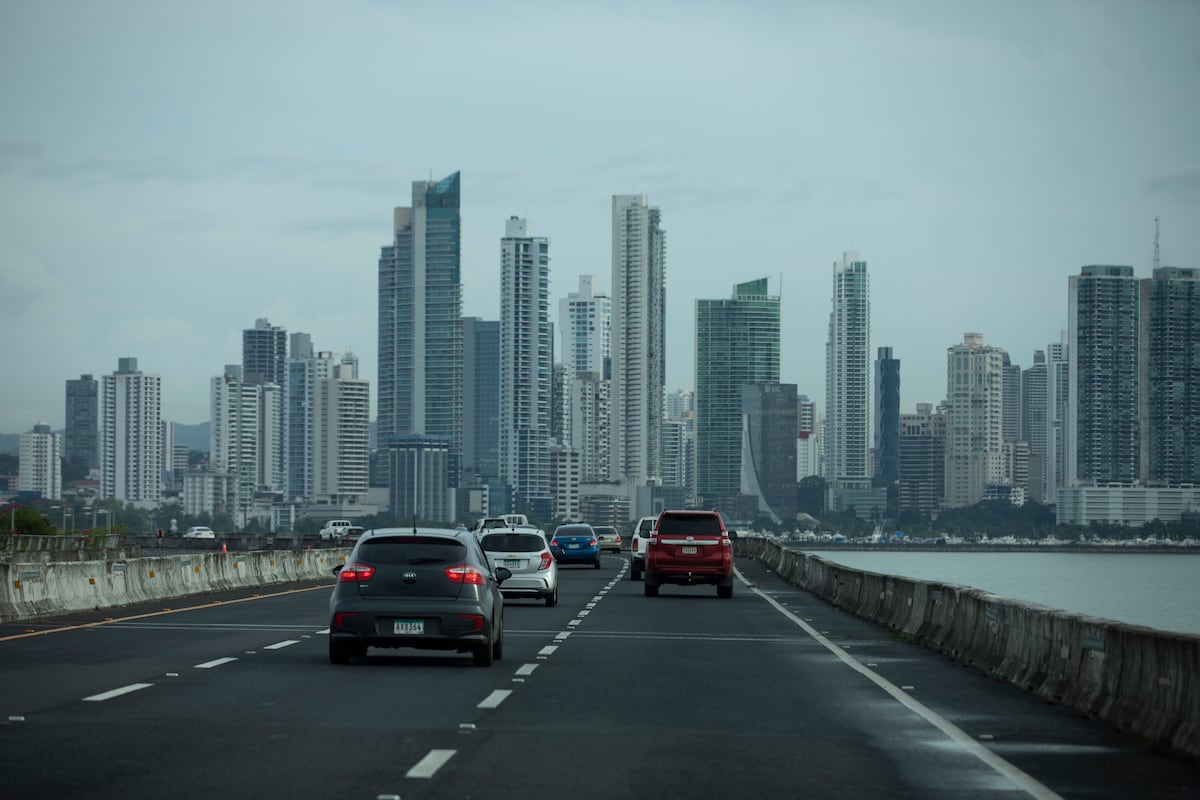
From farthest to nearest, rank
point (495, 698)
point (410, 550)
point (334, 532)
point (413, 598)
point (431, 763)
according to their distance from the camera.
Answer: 1. point (334, 532)
2. point (410, 550)
3. point (413, 598)
4. point (495, 698)
5. point (431, 763)

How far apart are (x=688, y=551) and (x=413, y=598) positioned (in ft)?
67.7

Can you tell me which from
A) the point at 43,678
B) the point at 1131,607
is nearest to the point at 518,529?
the point at 43,678

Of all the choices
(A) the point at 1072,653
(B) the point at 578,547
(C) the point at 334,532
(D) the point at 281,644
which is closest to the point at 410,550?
(D) the point at 281,644

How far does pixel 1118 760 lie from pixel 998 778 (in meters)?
1.41

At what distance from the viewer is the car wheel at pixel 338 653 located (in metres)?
19.8

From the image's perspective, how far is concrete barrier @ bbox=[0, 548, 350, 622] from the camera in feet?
96.4

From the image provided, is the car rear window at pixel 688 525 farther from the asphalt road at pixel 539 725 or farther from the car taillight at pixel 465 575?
the car taillight at pixel 465 575

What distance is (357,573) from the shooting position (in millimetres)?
19750

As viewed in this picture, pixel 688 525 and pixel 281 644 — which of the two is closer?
pixel 281 644

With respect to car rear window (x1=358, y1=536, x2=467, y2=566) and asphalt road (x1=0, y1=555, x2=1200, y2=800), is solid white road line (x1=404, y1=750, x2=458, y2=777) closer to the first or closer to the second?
asphalt road (x1=0, y1=555, x2=1200, y2=800)

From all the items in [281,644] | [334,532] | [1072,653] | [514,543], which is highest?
[514,543]

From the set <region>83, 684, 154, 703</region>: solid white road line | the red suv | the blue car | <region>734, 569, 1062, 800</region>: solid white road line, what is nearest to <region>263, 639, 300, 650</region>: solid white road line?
<region>83, 684, 154, 703</region>: solid white road line

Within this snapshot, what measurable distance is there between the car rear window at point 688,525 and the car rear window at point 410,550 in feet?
66.2

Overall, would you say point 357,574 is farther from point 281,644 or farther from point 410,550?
point 281,644
